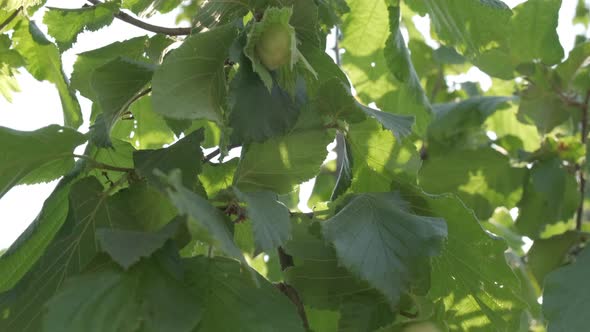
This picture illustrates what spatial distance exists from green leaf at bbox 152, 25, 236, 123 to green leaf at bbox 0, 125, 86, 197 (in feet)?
0.41

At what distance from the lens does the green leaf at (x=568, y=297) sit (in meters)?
0.88

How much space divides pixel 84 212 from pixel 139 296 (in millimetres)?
139

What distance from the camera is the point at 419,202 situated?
30.2 inches

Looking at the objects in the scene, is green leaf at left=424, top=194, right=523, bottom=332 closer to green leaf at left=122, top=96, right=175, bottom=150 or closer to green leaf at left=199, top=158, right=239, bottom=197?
green leaf at left=199, top=158, right=239, bottom=197

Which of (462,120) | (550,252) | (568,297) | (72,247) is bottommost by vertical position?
(550,252)

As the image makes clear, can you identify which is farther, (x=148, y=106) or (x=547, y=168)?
(x=547, y=168)

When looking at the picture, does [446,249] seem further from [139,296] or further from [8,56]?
[8,56]

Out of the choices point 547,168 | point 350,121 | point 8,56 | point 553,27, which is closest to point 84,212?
point 350,121

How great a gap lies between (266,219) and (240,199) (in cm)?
3

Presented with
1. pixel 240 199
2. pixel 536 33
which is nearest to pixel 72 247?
pixel 240 199

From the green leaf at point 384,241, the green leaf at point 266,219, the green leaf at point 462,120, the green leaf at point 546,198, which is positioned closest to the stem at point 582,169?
the green leaf at point 546,198

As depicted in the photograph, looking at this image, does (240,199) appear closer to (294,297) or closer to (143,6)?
(294,297)

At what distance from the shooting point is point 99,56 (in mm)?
893

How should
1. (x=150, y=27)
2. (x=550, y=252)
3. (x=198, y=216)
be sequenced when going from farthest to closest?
(x=550, y=252)
(x=150, y=27)
(x=198, y=216)
